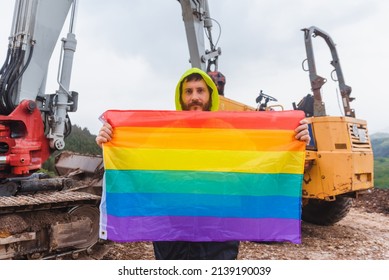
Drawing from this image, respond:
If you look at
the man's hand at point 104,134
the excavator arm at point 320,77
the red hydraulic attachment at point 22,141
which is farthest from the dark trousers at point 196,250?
the excavator arm at point 320,77

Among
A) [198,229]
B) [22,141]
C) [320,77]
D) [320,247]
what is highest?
[320,77]

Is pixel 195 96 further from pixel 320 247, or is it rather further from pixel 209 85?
pixel 320 247

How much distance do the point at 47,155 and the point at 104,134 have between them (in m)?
2.80

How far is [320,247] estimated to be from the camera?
6.59m

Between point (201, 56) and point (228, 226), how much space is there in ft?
17.1

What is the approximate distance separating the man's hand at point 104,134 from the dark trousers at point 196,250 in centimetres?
84

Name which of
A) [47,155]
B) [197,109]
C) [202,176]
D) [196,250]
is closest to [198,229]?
[196,250]

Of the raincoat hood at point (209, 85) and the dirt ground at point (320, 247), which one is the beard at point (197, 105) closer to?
the raincoat hood at point (209, 85)

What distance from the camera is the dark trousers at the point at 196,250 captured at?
8.43ft

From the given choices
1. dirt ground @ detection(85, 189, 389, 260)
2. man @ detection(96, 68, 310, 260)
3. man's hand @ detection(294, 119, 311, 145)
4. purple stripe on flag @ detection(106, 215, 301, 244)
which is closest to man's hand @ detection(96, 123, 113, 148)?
man @ detection(96, 68, 310, 260)

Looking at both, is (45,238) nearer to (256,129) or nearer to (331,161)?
(256,129)

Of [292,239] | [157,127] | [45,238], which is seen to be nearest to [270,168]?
[292,239]

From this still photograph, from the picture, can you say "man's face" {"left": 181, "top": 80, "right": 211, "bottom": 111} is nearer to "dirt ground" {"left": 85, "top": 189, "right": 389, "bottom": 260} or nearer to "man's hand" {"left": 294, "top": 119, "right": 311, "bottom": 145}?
"man's hand" {"left": 294, "top": 119, "right": 311, "bottom": 145}

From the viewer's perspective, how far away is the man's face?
A: 2.80 m
